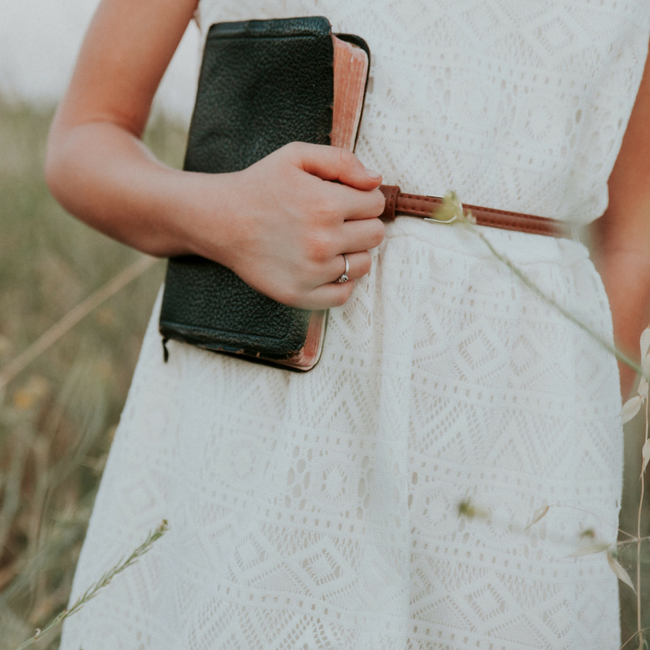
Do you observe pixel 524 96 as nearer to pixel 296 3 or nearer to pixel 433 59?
pixel 433 59

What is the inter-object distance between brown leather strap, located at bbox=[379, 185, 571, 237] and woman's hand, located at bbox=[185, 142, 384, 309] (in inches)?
0.8

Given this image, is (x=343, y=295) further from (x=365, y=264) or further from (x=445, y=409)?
(x=445, y=409)

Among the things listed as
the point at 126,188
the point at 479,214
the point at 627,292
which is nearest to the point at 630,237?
the point at 627,292

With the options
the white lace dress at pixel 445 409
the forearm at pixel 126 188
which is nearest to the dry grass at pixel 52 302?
the forearm at pixel 126 188

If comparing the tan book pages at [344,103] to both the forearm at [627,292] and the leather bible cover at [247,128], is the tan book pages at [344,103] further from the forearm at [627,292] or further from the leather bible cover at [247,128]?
the forearm at [627,292]

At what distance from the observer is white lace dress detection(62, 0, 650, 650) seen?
0.49 metres

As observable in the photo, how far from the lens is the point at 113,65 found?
0.60 m

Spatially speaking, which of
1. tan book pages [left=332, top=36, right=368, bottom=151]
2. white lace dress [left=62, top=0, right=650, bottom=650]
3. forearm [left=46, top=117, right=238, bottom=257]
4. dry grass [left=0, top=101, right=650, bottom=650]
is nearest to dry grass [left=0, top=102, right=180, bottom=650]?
dry grass [left=0, top=101, right=650, bottom=650]

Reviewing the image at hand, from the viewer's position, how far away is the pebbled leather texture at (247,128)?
49 centimetres

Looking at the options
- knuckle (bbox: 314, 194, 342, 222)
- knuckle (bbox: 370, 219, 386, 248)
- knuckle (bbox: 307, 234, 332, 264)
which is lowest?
knuckle (bbox: 307, 234, 332, 264)

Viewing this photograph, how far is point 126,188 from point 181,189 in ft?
0.25

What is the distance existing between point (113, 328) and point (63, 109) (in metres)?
1.28

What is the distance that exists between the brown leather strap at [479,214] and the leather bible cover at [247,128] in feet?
0.28

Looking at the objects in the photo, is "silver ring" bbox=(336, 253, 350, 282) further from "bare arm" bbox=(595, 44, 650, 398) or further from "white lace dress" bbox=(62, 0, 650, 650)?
"bare arm" bbox=(595, 44, 650, 398)
